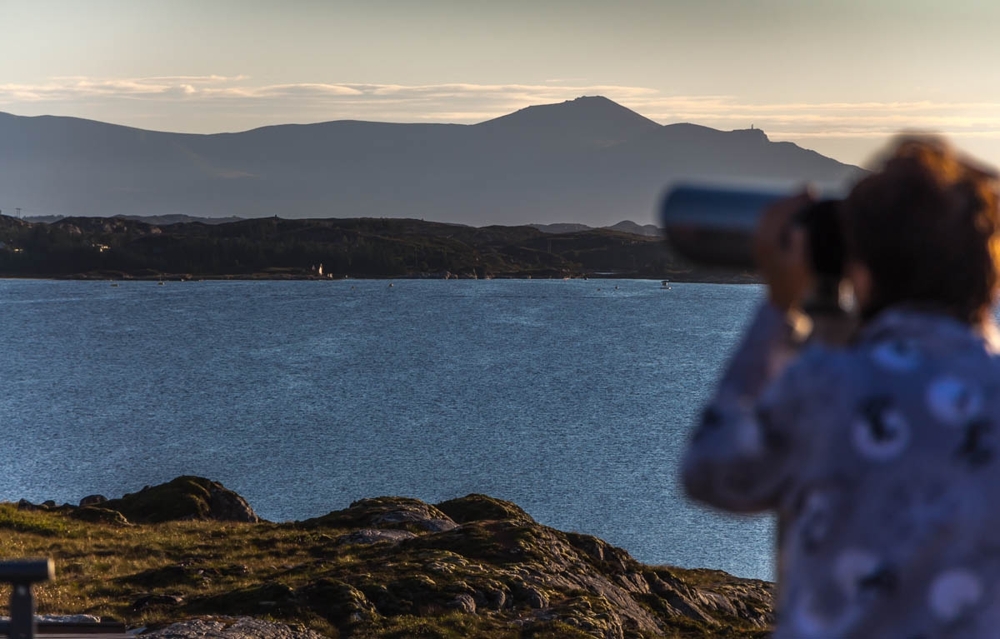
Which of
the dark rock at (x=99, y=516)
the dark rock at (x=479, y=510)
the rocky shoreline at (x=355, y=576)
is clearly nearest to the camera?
the rocky shoreline at (x=355, y=576)

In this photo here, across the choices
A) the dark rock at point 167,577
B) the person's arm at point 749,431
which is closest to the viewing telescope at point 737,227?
the person's arm at point 749,431

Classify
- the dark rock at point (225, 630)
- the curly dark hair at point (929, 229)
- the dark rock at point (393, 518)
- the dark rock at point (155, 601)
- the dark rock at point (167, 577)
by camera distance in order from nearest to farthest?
the curly dark hair at point (929, 229) < the dark rock at point (225, 630) < the dark rock at point (155, 601) < the dark rock at point (167, 577) < the dark rock at point (393, 518)

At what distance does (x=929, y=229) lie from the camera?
104 inches

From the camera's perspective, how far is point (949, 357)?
2.68 m

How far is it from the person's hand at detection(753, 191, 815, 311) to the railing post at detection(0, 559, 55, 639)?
3927mm

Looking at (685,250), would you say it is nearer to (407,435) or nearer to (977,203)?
(977,203)

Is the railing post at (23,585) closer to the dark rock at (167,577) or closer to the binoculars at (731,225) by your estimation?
the binoculars at (731,225)

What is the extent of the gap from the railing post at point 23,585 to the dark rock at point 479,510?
34.4m

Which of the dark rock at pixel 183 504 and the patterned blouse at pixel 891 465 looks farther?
the dark rock at pixel 183 504

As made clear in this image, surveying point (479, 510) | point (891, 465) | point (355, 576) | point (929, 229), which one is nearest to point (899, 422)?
point (891, 465)

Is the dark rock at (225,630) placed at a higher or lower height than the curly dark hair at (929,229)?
lower

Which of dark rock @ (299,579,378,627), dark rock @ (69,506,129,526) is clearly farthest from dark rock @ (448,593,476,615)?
dark rock @ (69,506,129,526)

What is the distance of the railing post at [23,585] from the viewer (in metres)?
5.52

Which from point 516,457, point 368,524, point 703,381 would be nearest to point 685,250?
point 368,524
